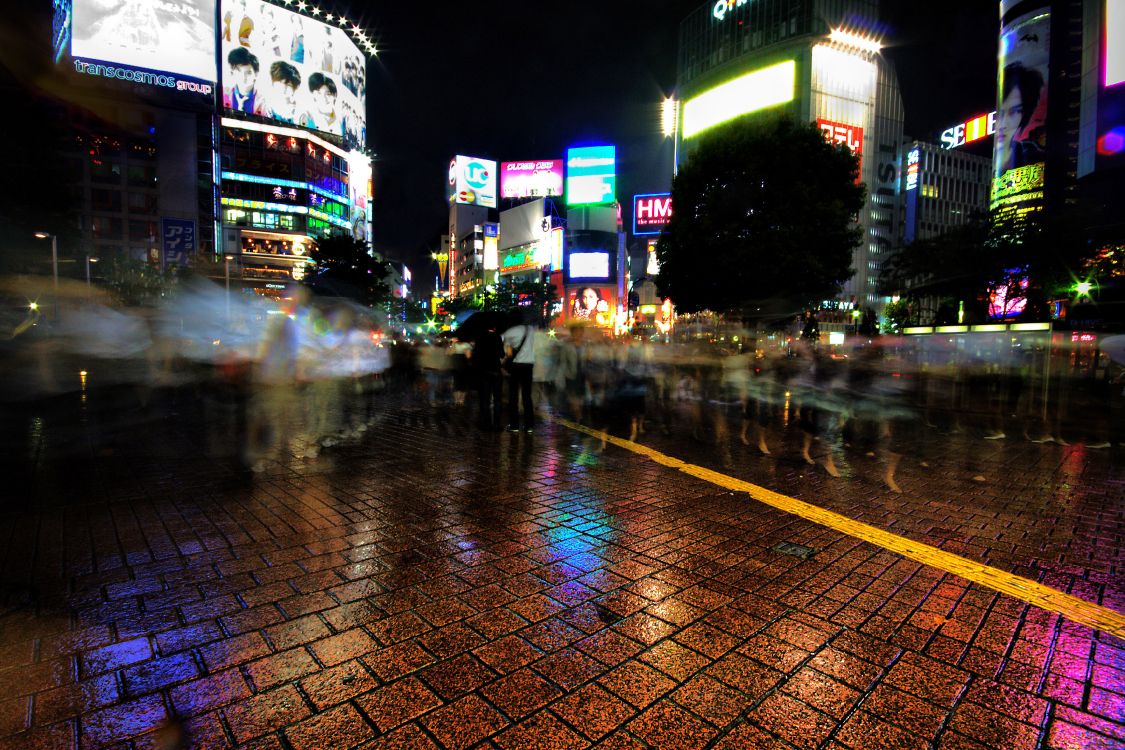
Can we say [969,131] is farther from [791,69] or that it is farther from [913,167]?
[791,69]

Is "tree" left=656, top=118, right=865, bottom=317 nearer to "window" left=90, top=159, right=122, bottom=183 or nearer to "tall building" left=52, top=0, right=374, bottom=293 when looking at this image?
"tall building" left=52, top=0, right=374, bottom=293

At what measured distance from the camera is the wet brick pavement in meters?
1.96

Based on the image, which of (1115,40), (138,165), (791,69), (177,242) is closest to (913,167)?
(791,69)

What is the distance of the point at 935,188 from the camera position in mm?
94375

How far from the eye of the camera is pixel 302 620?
2635 mm

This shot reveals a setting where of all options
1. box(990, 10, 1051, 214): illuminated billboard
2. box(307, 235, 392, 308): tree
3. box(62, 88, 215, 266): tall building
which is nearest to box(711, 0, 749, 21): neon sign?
box(990, 10, 1051, 214): illuminated billboard

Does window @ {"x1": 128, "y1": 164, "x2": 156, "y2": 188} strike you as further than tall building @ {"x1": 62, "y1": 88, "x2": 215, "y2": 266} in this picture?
Yes

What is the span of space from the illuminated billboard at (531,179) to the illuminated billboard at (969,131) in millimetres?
77614

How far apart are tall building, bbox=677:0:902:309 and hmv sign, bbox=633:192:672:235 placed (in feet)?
56.0

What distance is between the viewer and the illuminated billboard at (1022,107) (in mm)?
61156

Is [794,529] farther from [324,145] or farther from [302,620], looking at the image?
[324,145]

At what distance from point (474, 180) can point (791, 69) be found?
153 feet

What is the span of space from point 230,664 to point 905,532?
4.11 meters

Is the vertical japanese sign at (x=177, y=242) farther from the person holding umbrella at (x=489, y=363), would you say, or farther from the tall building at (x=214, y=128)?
the person holding umbrella at (x=489, y=363)
